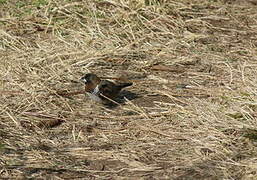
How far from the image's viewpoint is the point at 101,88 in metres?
7.22

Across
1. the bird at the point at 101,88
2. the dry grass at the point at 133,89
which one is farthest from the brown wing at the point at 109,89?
the dry grass at the point at 133,89

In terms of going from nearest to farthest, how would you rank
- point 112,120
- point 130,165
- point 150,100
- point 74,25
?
1. point 130,165
2. point 112,120
3. point 150,100
4. point 74,25

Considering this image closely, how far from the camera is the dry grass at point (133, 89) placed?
5.77m

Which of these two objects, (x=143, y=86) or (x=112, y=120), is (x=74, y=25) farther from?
(x=112, y=120)

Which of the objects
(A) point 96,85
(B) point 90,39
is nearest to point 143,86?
(A) point 96,85

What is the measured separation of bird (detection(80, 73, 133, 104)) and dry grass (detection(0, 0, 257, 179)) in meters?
0.12

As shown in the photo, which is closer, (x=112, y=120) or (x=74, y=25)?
(x=112, y=120)

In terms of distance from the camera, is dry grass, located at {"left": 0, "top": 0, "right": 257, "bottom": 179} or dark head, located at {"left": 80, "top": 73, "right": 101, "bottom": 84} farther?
dark head, located at {"left": 80, "top": 73, "right": 101, "bottom": 84}

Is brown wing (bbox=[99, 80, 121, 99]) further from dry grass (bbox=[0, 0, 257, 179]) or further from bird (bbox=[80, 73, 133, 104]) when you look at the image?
dry grass (bbox=[0, 0, 257, 179])

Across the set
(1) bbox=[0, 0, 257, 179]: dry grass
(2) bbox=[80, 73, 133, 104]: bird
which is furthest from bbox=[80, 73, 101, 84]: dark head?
(1) bbox=[0, 0, 257, 179]: dry grass

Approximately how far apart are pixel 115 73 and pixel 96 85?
3.21 feet

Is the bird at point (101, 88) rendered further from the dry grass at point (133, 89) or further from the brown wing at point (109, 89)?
the dry grass at point (133, 89)

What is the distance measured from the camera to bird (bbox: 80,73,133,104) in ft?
23.6

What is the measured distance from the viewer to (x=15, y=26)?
377 inches
